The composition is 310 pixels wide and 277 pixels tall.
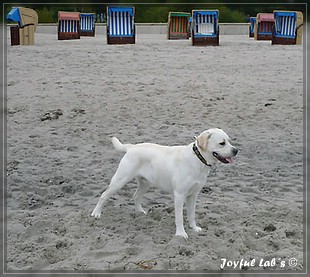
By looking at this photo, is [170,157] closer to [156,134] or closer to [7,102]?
[156,134]

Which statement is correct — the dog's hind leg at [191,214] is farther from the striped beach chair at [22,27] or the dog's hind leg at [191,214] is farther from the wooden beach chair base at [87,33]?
the wooden beach chair base at [87,33]

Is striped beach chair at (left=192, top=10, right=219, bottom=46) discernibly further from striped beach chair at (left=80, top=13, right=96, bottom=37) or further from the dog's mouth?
the dog's mouth

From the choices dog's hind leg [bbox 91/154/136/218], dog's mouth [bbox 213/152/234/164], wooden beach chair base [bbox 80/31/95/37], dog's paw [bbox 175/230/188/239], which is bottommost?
dog's paw [bbox 175/230/188/239]

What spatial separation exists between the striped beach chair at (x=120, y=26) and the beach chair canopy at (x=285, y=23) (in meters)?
5.35

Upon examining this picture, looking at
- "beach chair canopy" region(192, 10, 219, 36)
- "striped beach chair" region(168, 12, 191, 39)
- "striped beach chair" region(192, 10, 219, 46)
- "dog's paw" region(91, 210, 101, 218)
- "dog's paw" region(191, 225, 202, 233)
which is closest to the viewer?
"dog's paw" region(191, 225, 202, 233)

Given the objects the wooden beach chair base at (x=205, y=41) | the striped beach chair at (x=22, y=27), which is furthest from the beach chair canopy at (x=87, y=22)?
the wooden beach chair base at (x=205, y=41)

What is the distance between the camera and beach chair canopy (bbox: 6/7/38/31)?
16.6 metres

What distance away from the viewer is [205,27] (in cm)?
1877

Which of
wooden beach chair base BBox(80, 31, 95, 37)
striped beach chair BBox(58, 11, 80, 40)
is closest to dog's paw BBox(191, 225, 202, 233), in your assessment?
striped beach chair BBox(58, 11, 80, 40)

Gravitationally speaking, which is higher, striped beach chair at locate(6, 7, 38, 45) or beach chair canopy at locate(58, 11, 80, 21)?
beach chair canopy at locate(58, 11, 80, 21)

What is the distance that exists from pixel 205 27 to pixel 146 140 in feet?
42.5

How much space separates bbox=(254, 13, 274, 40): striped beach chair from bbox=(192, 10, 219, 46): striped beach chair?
336 cm

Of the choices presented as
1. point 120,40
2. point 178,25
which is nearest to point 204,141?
point 120,40

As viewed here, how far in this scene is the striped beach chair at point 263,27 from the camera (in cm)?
2152
